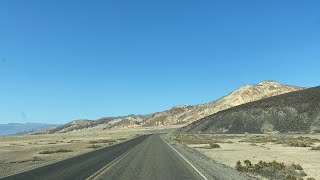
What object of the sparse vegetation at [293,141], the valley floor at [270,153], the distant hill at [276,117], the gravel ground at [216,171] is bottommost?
the gravel ground at [216,171]

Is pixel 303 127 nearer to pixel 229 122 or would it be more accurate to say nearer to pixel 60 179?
pixel 229 122

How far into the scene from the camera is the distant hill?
101931mm

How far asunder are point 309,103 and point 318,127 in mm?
15355

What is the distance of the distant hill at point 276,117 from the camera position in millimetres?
101931

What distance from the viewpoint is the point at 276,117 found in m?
111

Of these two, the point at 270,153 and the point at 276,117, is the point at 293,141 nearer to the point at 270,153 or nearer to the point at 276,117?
the point at 270,153

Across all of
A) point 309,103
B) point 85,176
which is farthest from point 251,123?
point 85,176

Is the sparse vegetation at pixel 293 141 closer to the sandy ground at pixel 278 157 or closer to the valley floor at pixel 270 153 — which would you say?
the valley floor at pixel 270 153

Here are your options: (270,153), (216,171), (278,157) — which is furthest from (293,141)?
(216,171)

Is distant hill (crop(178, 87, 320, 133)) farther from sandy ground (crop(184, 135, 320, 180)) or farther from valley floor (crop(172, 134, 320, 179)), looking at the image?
sandy ground (crop(184, 135, 320, 180))

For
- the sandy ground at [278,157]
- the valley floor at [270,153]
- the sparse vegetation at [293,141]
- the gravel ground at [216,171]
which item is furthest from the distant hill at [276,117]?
the gravel ground at [216,171]

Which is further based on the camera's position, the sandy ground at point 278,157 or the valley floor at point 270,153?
the valley floor at point 270,153

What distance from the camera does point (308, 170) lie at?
2297 cm

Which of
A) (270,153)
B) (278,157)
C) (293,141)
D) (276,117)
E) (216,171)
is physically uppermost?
(276,117)
